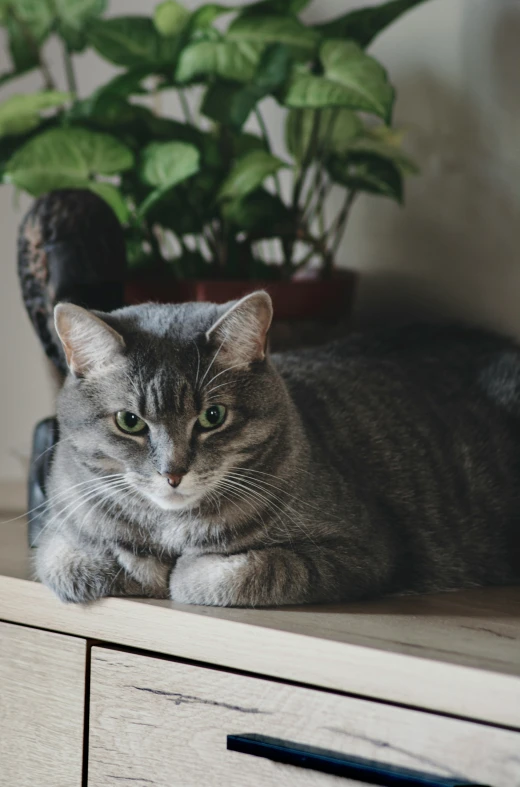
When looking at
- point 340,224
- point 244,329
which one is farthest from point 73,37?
point 244,329

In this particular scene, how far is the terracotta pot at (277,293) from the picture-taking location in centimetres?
117

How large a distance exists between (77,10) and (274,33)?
341 millimetres

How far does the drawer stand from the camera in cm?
65

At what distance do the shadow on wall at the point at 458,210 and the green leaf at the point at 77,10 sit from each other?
474 mm

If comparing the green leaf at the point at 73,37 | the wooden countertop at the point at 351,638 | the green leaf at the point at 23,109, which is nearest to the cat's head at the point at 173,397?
the wooden countertop at the point at 351,638

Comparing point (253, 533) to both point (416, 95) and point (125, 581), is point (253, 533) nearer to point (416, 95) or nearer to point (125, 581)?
point (125, 581)

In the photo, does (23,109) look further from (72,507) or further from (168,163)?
(72,507)

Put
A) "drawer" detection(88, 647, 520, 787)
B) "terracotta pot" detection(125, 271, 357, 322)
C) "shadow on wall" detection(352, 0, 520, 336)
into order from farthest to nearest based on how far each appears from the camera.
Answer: "shadow on wall" detection(352, 0, 520, 336) → "terracotta pot" detection(125, 271, 357, 322) → "drawer" detection(88, 647, 520, 787)

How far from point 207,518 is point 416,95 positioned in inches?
32.7

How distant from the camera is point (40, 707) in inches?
33.2

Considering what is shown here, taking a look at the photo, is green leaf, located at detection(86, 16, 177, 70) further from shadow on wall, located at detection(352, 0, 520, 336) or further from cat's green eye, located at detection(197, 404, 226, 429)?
cat's green eye, located at detection(197, 404, 226, 429)

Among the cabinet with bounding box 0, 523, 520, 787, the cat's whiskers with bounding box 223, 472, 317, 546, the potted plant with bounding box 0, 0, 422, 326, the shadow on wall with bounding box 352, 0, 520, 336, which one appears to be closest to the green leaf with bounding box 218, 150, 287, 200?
the potted plant with bounding box 0, 0, 422, 326

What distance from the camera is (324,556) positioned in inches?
32.9

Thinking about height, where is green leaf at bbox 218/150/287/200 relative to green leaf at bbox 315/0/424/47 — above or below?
below
